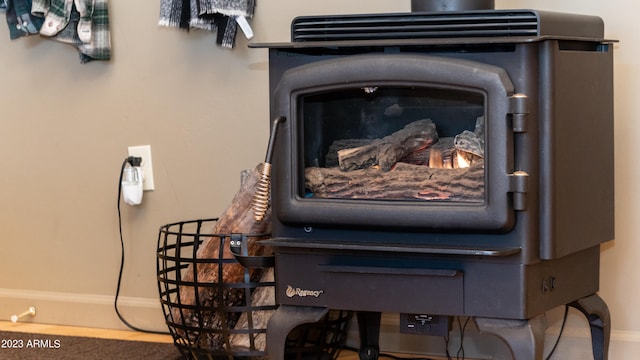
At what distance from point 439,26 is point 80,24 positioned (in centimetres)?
110

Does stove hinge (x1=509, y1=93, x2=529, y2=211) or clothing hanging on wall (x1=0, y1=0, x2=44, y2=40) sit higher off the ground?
clothing hanging on wall (x1=0, y1=0, x2=44, y2=40)

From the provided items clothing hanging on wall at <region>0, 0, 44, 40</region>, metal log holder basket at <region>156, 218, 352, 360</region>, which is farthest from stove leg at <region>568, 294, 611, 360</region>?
clothing hanging on wall at <region>0, 0, 44, 40</region>

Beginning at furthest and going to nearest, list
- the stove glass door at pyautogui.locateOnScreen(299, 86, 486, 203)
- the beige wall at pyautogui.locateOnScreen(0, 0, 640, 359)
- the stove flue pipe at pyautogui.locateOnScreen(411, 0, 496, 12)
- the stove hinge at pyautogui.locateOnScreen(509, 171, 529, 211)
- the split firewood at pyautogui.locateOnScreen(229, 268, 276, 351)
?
the beige wall at pyautogui.locateOnScreen(0, 0, 640, 359)
the split firewood at pyautogui.locateOnScreen(229, 268, 276, 351)
the stove flue pipe at pyautogui.locateOnScreen(411, 0, 496, 12)
the stove glass door at pyautogui.locateOnScreen(299, 86, 486, 203)
the stove hinge at pyautogui.locateOnScreen(509, 171, 529, 211)

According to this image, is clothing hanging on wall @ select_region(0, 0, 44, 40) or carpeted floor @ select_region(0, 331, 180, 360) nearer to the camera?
carpeted floor @ select_region(0, 331, 180, 360)

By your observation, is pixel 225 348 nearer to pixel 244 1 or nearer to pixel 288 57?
pixel 288 57

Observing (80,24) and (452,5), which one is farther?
(80,24)

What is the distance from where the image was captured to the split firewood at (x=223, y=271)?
6.18 ft

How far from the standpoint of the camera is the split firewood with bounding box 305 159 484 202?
5.28 ft

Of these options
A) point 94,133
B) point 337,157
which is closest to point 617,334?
point 337,157

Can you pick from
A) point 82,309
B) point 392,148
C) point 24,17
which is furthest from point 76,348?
point 392,148

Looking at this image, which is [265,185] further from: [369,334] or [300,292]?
[369,334]

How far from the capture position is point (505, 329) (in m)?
1.56

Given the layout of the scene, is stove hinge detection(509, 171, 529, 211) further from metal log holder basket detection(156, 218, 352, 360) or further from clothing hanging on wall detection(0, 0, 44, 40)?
clothing hanging on wall detection(0, 0, 44, 40)

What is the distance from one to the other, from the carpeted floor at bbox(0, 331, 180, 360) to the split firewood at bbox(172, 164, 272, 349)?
0.22 metres
